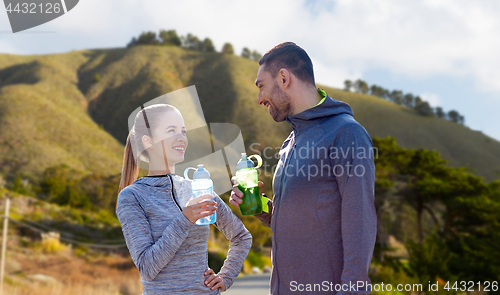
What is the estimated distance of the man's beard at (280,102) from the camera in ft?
8.02

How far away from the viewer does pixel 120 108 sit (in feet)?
218

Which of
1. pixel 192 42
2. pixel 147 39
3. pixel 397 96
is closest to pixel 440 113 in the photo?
pixel 397 96

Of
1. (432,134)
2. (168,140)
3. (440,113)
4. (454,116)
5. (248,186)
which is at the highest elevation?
(440,113)

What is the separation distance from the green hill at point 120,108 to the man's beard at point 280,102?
4660 centimetres

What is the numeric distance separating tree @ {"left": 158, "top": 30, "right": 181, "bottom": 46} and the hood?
309 feet

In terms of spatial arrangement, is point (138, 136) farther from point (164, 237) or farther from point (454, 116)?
point (454, 116)

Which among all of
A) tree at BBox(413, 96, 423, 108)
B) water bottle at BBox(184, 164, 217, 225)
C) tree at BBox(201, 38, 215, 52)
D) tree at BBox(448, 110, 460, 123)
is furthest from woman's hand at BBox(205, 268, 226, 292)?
tree at BBox(201, 38, 215, 52)

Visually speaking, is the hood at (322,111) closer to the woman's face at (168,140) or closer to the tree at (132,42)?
the woman's face at (168,140)

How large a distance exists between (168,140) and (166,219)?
51 cm

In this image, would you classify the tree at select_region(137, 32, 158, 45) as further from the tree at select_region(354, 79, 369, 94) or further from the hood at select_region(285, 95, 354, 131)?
the hood at select_region(285, 95, 354, 131)

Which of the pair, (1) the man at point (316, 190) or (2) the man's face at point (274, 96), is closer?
(1) the man at point (316, 190)

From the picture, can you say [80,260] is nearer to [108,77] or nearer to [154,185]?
[154,185]

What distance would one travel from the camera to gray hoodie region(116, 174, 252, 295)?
7.43ft

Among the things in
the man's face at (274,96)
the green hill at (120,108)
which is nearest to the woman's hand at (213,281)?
the man's face at (274,96)
